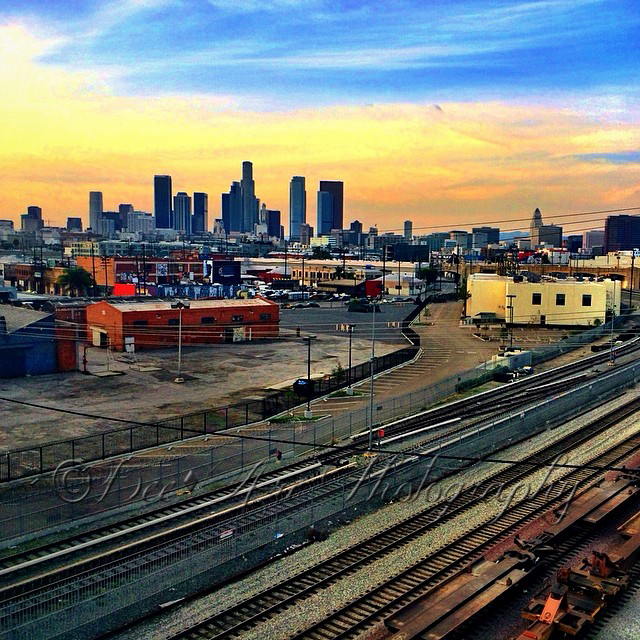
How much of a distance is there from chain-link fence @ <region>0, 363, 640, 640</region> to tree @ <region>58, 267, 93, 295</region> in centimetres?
7202

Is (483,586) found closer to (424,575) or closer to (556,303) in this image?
(424,575)

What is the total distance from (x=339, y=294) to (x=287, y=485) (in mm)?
75242

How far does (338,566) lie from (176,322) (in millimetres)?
35826

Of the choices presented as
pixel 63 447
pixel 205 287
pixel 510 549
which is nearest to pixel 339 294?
pixel 205 287

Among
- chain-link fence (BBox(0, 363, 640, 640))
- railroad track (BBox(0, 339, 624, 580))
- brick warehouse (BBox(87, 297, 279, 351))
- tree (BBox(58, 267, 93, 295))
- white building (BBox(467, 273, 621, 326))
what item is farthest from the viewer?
tree (BBox(58, 267, 93, 295))

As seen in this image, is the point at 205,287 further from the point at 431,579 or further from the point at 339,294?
the point at 431,579

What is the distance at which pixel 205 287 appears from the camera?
267 feet

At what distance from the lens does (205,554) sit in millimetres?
14828

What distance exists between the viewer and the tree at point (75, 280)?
8912cm

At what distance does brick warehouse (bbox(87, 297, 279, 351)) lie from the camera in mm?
47594

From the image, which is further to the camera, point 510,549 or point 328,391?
point 328,391

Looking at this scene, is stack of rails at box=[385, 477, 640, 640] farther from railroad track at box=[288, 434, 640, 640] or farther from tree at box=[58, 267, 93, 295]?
tree at box=[58, 267, 93, 295]

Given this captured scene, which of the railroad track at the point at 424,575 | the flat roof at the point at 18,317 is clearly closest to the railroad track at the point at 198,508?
the railroad track at the point at 424,575

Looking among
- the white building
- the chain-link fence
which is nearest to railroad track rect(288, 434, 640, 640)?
the chain-link fence
